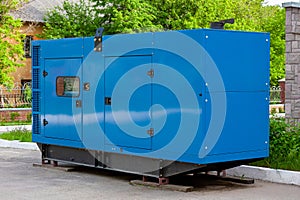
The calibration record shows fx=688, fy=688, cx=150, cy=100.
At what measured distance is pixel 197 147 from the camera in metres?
9.91

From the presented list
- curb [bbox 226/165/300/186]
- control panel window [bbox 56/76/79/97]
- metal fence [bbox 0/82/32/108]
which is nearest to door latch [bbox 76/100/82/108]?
control panel window [bbox 56/76/79/97]

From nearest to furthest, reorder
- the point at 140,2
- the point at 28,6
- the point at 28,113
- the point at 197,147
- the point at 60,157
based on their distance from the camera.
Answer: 1. the point at 197,147
2. the point at 60,157
3. the point at 28,113
4. the point at 140,2
5. the point at 28,6

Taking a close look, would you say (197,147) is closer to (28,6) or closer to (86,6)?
(86,6)

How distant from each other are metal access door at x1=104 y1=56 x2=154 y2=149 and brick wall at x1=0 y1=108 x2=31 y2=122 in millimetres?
15587

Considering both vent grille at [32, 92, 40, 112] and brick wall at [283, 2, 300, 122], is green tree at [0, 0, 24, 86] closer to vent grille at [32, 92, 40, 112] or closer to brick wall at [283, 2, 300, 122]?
vent grille at [32, 92, 40, 112]

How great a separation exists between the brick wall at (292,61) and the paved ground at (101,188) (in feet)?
11.7

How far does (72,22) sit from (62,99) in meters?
24.6

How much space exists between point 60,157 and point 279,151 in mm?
4008

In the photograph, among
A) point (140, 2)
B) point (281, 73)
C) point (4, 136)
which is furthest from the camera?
point (281, 73)

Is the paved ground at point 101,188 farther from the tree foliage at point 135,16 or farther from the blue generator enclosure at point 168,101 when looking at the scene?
the tree foliage at point 135,16

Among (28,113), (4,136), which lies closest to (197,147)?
(4,136)

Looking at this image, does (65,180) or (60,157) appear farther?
(60,157)

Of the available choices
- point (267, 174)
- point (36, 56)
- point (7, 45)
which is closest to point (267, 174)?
point (267, 174)

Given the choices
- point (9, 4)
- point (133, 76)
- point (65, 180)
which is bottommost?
point (65, 180)
